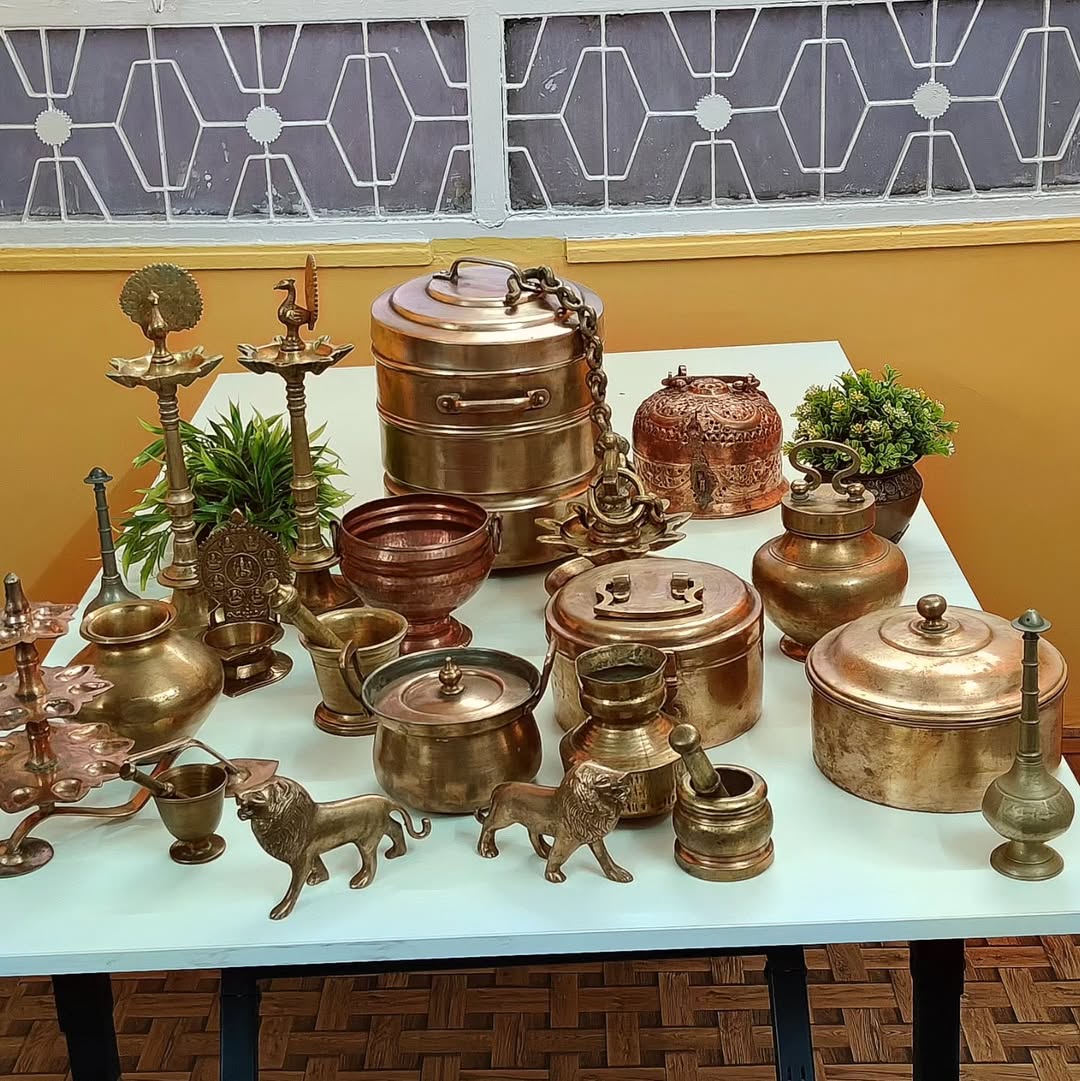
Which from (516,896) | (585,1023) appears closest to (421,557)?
(516,896)

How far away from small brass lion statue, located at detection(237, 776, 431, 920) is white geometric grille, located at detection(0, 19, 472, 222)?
2.02 m

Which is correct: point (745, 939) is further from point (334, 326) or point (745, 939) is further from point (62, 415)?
point (62, 415)

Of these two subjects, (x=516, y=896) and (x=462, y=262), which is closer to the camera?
(x=516, y=896)

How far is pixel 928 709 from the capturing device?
153cm

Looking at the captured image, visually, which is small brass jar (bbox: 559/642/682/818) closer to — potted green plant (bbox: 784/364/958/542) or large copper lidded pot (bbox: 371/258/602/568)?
large copper lidded pot (bbox: 371/258/602/568)

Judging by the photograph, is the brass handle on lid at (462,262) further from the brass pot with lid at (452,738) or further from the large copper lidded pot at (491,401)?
the brass pot with lid at (452,738)

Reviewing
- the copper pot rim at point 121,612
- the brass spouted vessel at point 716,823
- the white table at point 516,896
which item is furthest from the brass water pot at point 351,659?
the brass spouted vessel at point 716,823

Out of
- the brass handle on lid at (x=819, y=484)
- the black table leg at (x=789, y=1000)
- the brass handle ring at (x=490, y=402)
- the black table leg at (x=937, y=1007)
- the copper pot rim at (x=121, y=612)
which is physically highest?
the brass handle ring at (x=490, y=402)

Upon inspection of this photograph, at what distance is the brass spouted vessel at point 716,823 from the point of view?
1.47 metres

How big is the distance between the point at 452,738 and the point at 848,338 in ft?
6.77

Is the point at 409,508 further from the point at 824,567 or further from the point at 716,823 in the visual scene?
the point at 716,823

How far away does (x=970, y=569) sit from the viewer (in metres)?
3.54

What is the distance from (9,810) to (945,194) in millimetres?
2437

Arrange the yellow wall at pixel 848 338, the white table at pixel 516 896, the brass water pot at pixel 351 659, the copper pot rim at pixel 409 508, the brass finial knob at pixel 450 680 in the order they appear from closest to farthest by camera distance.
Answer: the white table at pixel 516 896, the brass finial knob at pixel 450 680, the brass water pot at pixel 351 659, the copper pot rim at pixel 409 508, the yellow wall at pixel 848 338
